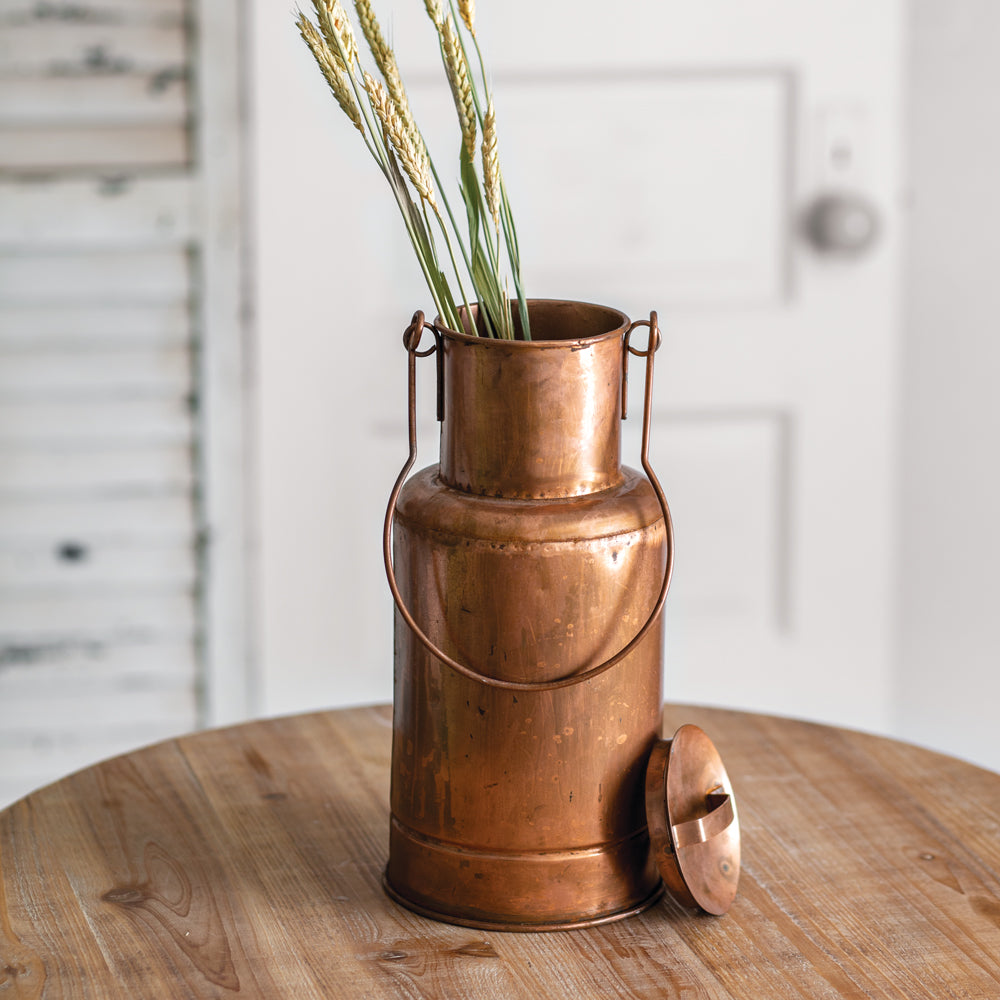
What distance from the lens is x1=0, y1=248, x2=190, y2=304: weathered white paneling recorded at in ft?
6.35

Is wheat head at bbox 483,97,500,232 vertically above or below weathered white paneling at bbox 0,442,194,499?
above

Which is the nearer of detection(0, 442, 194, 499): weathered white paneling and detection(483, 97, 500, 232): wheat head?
detection(483, 97, 500, 232): wheat head

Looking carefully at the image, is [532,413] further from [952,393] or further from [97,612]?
[952,393]

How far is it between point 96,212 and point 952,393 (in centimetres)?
136

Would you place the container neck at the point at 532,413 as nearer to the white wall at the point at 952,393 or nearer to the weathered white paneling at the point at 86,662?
the weathered white paneling at the point at 86,662

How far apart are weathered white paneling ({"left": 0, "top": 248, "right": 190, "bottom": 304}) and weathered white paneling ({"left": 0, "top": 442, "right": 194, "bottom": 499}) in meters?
0.20

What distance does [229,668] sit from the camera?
206 cm

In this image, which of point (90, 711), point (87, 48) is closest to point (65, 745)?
point (90, 711)

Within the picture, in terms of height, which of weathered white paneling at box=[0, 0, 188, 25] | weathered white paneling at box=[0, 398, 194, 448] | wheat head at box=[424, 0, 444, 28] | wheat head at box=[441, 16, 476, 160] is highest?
weathered white paneling at box=[0, 0, 188, 25]

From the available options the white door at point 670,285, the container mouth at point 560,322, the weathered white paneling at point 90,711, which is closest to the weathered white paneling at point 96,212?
the white door at point 670,285

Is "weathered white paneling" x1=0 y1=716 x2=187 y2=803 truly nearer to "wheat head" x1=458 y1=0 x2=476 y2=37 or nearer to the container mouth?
the container mouth

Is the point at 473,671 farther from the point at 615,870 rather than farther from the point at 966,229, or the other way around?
the point at 966,229

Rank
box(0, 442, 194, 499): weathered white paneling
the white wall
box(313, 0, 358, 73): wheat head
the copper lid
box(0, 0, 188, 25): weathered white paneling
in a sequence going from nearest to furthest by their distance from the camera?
1. box(313, 0, 358, 73): wheat head
2. the copper lid
3. box(0, 0, 188, 25): weathered white paneling
4. box(0, 442, 194, 499): weathered white paneling
5. the white wall

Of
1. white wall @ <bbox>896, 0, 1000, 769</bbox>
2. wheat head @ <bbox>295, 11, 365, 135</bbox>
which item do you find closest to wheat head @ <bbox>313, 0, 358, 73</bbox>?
wheat head @ <bbox>295, 11, 365, 135</bbox>
